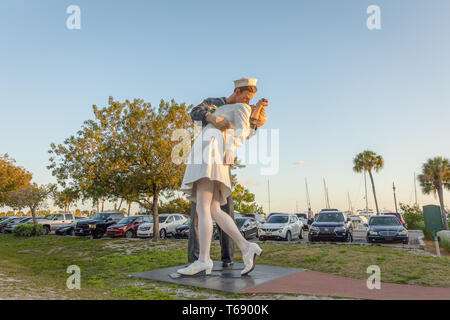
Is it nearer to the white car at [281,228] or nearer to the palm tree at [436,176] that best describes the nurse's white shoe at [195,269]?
the white car at [281,228]

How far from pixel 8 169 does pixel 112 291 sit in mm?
34550

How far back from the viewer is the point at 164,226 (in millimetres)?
21438

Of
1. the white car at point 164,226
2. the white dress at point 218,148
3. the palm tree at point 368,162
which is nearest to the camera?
the white dress at point 218,148

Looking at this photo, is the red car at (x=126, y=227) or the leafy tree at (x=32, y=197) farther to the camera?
the leafy tree at (x=32, y=197)

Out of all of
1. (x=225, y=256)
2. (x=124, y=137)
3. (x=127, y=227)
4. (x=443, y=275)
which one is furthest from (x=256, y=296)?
(x=127, y=227)

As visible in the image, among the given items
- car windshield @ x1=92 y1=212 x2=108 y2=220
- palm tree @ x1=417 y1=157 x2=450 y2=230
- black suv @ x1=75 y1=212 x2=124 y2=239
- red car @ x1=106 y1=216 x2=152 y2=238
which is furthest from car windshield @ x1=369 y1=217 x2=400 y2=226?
palm tree @ x1=417 y1=157 x2=450 y2=230

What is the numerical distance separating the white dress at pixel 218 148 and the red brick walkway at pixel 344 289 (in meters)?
1.39

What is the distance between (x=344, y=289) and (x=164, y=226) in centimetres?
1862

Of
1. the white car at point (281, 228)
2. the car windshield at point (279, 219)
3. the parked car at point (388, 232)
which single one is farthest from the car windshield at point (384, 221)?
the car windshield at point (279, 219)

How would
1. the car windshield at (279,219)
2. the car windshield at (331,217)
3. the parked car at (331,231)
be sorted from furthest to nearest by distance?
the car windshield at (279,219) → the car windshield at (331,217) → the parked car at (331,231)

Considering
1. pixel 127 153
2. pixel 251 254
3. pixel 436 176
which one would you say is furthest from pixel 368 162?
pixel 251 254

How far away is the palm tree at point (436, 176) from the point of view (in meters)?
→ 32.7

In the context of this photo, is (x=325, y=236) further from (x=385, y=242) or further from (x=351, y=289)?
(x=351, y=289)

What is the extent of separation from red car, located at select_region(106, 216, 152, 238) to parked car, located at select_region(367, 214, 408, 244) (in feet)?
46.6
